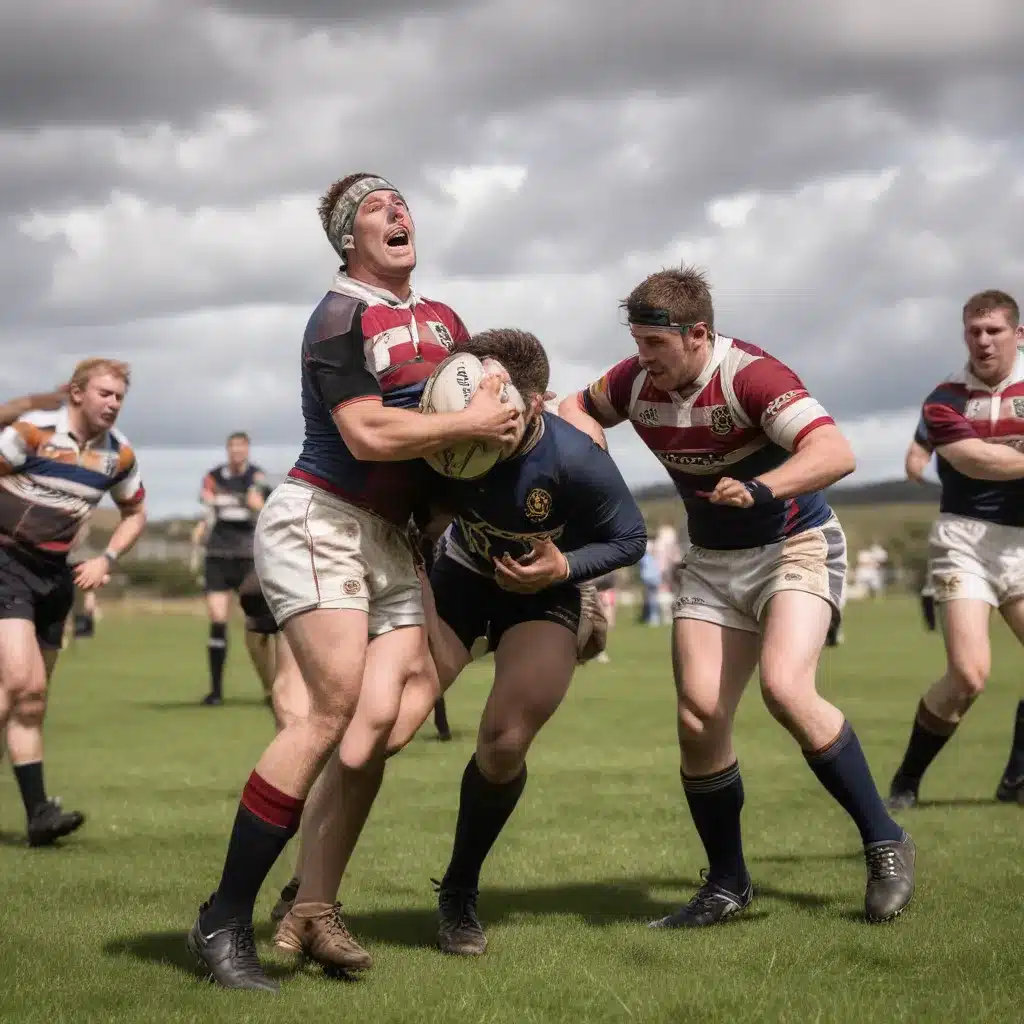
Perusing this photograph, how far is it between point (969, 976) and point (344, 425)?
2.75 m

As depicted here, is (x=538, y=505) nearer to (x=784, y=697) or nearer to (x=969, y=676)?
(x=784, y=697)

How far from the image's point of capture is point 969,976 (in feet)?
17.3

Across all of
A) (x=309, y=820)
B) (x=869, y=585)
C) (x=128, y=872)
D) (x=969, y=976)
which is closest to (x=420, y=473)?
(x=309, y=820)

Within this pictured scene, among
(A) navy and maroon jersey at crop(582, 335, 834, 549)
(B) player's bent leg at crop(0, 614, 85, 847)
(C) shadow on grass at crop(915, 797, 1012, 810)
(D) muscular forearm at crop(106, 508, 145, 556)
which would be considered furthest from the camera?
(D) muscular forearm at crop(106, 508, 145, 556)

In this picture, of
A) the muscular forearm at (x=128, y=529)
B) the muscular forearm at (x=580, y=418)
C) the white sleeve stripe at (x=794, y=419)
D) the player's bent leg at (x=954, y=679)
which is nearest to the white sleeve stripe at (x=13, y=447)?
the muscular forearm at (x=128, y=529)

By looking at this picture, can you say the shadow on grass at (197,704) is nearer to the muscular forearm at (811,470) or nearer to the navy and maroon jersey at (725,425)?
the navy and maroon jersey at (725,425)

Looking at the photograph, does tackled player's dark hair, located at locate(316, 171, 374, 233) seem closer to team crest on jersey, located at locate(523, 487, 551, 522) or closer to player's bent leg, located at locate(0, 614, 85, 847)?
team crest on jersey, located at locate(523, 487, 551, 522)

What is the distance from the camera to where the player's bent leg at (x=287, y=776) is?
5.47 m

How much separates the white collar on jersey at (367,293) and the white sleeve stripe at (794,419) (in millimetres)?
1480

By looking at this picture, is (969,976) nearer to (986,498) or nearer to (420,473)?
(420,473)

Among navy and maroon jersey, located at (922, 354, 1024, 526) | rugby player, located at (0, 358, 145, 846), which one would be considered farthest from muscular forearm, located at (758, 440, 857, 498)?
rugby player, located at (0, 358, 145, 846)

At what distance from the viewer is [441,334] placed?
5.89m

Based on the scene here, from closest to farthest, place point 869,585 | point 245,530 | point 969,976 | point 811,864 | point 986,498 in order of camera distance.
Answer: point 969,976 → point 811,864 → point 986,498 → point 245,530 → point 869,585

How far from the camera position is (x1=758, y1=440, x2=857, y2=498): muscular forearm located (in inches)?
232
